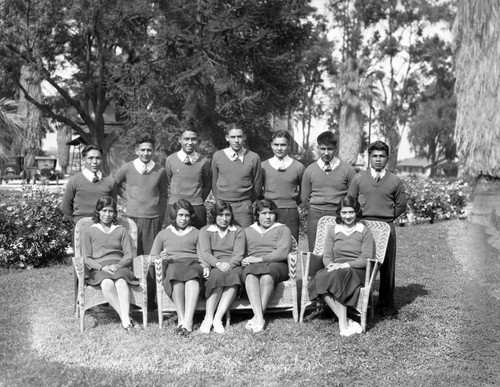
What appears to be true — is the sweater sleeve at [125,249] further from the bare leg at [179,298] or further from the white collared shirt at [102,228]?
the bare leg at [179,298]

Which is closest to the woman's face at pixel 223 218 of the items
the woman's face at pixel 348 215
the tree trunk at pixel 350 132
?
the woman's face at pixel 348 215

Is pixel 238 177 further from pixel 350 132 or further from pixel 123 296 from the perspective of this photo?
pixel 350 132

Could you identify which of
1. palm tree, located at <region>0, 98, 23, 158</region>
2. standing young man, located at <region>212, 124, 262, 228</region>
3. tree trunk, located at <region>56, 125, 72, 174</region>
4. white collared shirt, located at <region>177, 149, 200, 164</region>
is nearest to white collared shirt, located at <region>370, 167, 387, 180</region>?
standing young man, located at <region>212, 124, 262, 228</region>

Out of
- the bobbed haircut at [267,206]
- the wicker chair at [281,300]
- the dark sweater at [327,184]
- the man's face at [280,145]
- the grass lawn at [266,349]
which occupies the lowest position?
the grass lawn at [266,349]

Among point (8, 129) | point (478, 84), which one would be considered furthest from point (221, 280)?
point (8, 129)

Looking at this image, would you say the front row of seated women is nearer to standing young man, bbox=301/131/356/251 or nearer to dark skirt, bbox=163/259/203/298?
dark skirt, bbox=163/259/203/298

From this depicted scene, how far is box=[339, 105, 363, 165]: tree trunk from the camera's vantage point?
34531mm

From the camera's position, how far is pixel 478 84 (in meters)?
12.9

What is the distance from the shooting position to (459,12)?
1305cm

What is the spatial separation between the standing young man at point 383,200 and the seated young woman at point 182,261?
66.6 inches

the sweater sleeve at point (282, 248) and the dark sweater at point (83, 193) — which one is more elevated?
the dark sweater at point (83, 193)

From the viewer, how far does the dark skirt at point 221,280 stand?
575cm

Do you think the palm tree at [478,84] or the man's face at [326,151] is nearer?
the man's face at [326,151]

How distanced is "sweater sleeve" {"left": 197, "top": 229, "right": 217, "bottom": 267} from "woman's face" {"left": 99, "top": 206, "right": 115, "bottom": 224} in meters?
0.88
